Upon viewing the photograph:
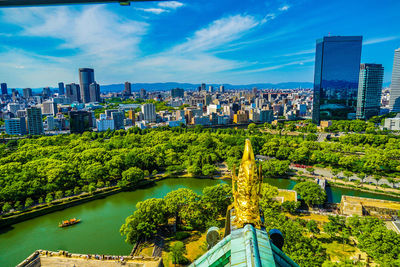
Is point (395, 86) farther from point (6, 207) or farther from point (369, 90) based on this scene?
point (6, 207)

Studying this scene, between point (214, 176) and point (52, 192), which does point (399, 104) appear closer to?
point (214, 176)

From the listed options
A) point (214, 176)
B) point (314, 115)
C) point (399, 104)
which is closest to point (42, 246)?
point (214, 176)

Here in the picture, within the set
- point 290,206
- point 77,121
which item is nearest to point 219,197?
point 290,206

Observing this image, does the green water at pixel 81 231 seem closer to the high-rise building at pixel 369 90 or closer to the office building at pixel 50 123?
the office building at pixel 50 123

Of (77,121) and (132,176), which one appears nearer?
(132,176)

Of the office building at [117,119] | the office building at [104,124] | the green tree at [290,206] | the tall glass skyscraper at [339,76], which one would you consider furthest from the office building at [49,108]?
the green tree at [290,206]

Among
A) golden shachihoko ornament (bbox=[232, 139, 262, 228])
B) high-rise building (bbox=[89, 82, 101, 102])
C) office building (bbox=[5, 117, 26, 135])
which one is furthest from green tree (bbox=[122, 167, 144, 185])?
high-rise building (bbox=[89, 82, 101, 102])
